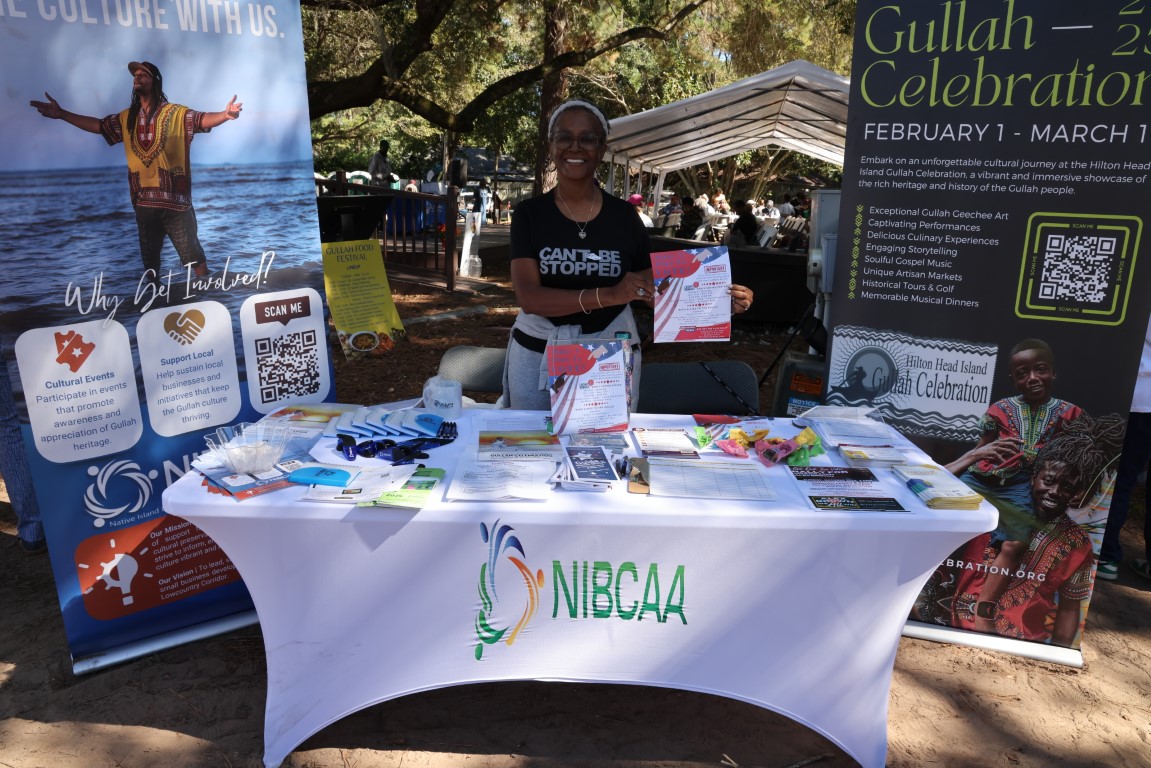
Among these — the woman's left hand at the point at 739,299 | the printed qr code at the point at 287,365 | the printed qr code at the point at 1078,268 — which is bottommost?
the printed qr code at the point at 287,365

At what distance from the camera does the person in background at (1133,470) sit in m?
2.89

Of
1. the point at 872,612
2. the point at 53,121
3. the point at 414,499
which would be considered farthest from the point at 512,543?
the point at 53,121

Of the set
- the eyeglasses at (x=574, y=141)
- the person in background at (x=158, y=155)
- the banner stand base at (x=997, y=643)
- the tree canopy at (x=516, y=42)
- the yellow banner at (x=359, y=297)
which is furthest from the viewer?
the tree canopy at (x=516, y=42)

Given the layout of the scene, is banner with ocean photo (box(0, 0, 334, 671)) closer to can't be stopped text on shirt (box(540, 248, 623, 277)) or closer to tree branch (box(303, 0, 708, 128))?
can't be stopped text on shirt (box(540, 248, 623, 277))

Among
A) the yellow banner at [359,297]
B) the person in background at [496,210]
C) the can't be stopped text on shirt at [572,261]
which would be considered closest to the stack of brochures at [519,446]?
the can't be stopped text on shirt at [572,261]

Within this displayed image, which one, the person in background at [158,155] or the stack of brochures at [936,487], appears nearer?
the stack of brochures at [936,487]

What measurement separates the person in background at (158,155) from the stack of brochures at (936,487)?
2.30 meters

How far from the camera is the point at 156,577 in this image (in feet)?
8.52

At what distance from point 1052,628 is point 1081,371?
954 mm

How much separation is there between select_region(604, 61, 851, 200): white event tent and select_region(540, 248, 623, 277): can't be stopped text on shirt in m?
4.98

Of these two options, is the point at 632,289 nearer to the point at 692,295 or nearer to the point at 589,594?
the point at 692,295

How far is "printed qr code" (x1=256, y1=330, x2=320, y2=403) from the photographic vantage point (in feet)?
8.89

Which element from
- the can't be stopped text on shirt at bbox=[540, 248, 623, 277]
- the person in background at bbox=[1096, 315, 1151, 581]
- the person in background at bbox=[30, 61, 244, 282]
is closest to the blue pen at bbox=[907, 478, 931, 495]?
the can't be stopped text on shirt at bbox=[540, 248, 623, 277]

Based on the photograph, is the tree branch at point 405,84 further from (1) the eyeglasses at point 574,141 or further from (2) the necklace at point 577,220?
(1) the eyeglasses at point 574,141
